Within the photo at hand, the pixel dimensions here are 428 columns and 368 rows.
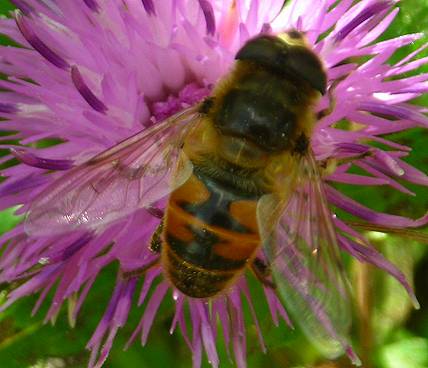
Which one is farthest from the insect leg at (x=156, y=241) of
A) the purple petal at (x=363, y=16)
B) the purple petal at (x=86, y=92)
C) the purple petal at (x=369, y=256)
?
the purple petal at (x=363, y=16)

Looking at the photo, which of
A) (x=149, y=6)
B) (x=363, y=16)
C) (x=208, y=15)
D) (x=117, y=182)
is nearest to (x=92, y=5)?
(x=149, y=6)

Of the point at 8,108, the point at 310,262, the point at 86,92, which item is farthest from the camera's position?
the point at 8,108

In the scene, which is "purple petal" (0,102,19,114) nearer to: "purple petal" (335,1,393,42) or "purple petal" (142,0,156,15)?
"purple petal" (142,0,156,15)

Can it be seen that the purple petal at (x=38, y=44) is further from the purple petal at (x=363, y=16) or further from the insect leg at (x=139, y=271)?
the purple petal at (x=363, y=16)

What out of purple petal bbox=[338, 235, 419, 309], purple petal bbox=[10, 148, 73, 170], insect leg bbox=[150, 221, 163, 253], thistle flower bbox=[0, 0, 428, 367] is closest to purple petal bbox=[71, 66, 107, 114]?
thistle flower bbox=[0, 0, 428, 367]

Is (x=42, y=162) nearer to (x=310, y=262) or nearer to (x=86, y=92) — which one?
(x=86, y=92)

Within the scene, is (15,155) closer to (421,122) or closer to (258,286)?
(258,286)
